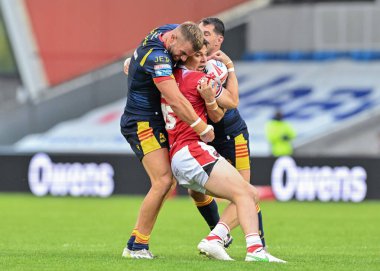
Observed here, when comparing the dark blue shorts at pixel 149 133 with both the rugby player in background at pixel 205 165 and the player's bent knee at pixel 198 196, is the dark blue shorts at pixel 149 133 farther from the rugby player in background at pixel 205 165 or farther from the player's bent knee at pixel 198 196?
the player's bent knee at pixel 198 196

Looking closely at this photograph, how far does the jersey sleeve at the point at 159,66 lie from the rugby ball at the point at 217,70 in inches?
24.0

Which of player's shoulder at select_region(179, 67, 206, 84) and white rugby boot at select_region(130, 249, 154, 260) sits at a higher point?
player's shoulder at select_region(179, 67, 206, 84)

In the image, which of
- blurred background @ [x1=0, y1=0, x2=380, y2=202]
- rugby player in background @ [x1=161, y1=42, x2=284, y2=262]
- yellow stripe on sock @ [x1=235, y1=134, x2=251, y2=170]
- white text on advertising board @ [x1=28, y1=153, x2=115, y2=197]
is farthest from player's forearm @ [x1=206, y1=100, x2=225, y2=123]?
blurred background @ [x1=0, y1=0, x2=380, y2=202]

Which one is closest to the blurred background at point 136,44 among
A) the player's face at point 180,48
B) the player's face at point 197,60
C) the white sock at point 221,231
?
the white sock at point 221,231

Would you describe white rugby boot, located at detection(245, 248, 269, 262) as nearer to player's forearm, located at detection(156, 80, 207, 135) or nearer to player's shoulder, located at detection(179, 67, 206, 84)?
player's forearm, located at detection(156, 80, 207, 135)

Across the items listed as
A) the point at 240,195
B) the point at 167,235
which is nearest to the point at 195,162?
the point at 240,195

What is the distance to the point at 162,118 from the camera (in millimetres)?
10992

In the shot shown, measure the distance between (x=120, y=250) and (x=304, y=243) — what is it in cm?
261

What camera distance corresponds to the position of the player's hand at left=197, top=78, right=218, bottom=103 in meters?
10.4

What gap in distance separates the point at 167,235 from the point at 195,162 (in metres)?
5.30

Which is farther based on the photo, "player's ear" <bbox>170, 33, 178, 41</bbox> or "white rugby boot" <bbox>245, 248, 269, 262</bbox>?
"player's ear" <bbox>170, 33, 178, 41</bbox>

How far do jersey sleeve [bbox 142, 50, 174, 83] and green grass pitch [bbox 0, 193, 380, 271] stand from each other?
5.53 feet

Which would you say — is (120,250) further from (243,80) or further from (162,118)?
(243,80)

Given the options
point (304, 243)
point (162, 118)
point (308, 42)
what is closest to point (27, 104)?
point (308, 42)
